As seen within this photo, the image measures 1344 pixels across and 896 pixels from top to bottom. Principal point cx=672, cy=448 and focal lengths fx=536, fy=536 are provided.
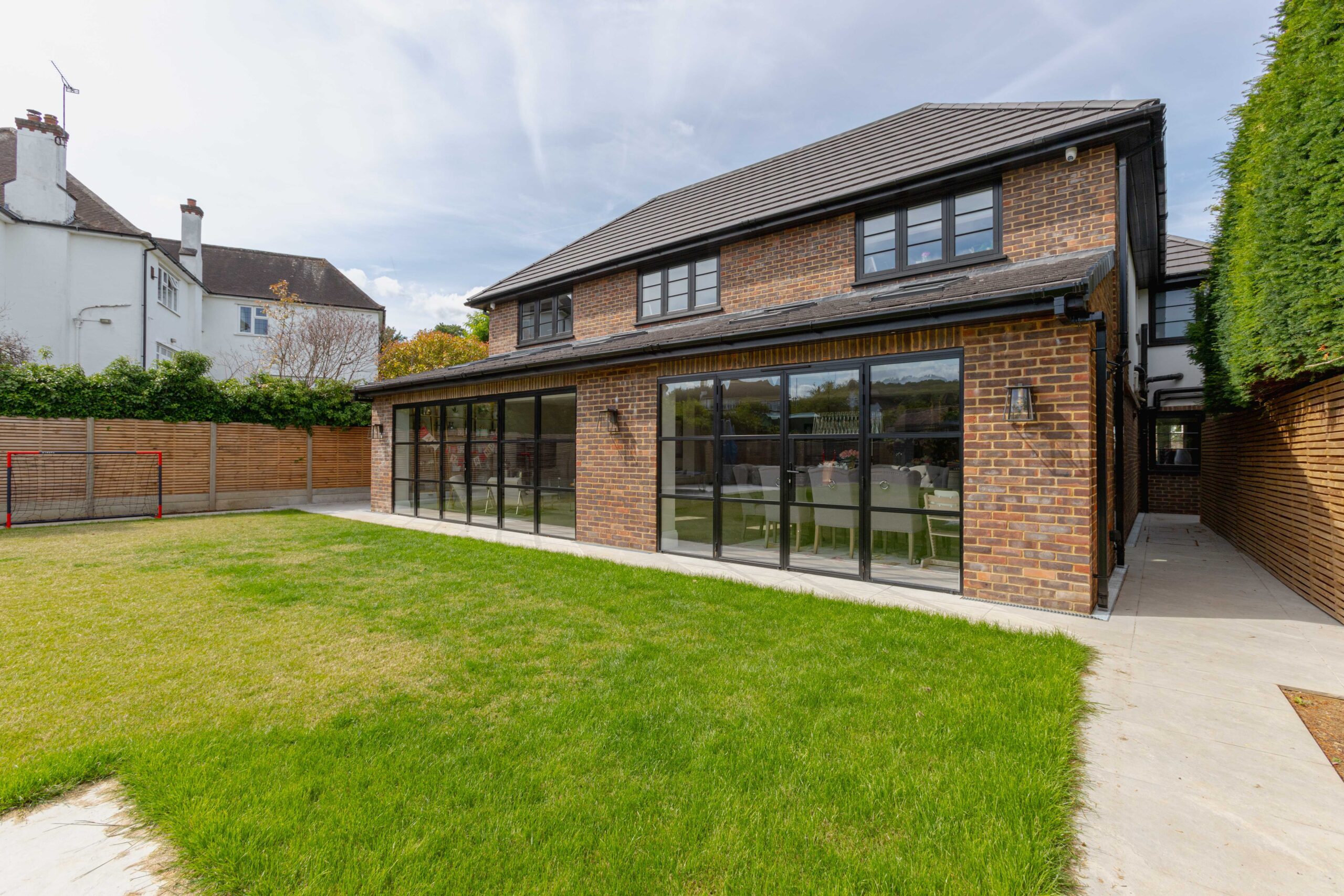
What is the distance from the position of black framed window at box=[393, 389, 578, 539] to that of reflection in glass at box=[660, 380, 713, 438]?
6.45 feet

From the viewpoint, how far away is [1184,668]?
151 inches

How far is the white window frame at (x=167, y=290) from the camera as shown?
2009 centimetres

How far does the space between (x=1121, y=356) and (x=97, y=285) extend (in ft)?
90.7

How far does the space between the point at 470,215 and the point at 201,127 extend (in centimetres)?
847

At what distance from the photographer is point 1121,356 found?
750 centimetres

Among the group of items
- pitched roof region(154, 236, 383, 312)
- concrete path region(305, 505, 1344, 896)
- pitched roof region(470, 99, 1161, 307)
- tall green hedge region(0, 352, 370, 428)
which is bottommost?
concrete path region(305, 505, 1344, 896)

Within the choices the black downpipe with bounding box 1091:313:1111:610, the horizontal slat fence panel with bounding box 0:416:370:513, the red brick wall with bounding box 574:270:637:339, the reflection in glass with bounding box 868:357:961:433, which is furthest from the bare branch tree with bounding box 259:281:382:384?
the black downpipe with bounding box 1091:313:1111:610

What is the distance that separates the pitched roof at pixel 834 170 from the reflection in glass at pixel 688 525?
194 inches

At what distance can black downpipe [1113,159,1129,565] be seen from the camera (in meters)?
6.59

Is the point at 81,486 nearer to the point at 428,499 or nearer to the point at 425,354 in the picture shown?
the point at 428,499

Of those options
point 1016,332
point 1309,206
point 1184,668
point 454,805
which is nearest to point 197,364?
point 454,805

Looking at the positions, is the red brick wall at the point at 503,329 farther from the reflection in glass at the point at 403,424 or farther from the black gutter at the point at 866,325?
the black gutter at the point at 866,325

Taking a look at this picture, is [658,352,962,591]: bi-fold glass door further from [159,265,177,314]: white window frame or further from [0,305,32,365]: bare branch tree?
[159,265,177,314]: white window frame

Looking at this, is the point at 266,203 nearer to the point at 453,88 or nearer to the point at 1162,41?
the point at 453,88
